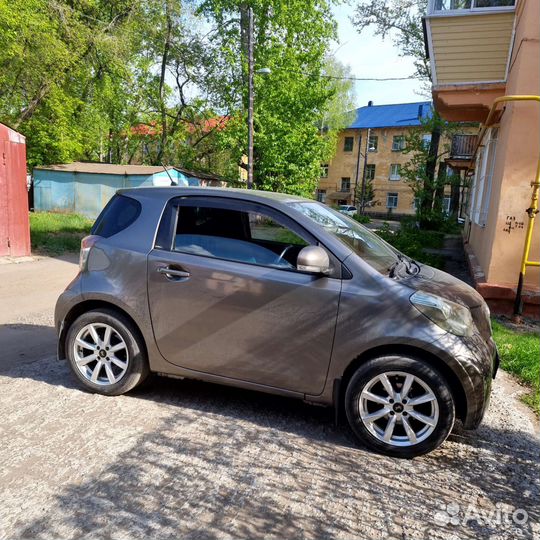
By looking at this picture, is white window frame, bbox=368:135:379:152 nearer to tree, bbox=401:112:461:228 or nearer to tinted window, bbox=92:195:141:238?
tree, bbox=401:112:461:228

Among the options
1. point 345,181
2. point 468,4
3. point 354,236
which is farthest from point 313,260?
point 345,181

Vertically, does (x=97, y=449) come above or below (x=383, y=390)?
below

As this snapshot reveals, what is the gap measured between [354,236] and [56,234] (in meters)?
14.0

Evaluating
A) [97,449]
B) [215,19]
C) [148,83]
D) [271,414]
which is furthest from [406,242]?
[148,83]

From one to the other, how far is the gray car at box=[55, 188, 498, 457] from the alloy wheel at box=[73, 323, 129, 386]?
1 centimetres

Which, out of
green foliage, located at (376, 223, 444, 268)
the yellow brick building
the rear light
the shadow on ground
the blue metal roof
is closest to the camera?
the shadow on ground

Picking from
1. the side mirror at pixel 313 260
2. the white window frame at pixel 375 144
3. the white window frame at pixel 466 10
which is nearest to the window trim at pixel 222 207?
the side mirror at pixel 313 260

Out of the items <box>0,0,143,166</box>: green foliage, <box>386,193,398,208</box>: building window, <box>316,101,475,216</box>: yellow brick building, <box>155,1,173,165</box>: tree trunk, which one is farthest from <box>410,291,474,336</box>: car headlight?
<box>386,193,398,208</box>: building window

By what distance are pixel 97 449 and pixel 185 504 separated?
0.85 m

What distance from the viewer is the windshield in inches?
136

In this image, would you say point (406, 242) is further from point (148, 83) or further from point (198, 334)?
point (148, 83)

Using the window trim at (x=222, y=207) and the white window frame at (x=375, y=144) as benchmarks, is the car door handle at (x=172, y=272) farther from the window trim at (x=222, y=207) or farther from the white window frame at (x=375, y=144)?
the white window frame at (x=375, y=144)

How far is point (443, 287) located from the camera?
3.49 meters

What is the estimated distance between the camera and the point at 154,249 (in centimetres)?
362
